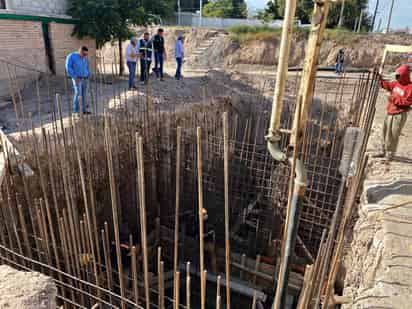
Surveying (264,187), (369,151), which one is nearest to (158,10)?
(264,187)

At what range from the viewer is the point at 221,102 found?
7.49 meters

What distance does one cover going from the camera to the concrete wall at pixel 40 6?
688 centimetres

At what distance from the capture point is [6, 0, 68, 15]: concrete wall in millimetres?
6884

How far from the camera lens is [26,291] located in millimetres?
1950

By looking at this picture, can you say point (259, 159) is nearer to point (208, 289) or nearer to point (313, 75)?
point (208, 289)

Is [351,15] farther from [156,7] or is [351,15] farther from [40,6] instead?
[40,6]

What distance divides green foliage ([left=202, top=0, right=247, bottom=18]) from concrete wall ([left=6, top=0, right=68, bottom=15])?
1521 cm

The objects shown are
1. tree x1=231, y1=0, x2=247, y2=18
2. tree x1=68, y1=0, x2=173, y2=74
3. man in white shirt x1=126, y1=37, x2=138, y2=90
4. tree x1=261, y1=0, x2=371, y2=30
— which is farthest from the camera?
tree x1=231, y1=0, x2=247, y2=18

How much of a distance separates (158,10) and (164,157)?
18.2 feet

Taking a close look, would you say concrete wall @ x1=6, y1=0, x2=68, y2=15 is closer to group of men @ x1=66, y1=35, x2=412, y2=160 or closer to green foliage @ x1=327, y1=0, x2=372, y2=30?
group of men @ x1=66, y1=35, x2=412, y2=160

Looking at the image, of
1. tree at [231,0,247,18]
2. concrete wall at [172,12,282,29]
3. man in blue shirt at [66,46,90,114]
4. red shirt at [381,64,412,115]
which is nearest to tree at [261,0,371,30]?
concrete wall at [172,12,282,29]

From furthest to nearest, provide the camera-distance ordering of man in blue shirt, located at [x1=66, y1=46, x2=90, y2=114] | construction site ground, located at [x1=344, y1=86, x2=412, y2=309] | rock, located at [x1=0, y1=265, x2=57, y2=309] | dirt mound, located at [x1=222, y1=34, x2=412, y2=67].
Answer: dirt mound, located at [x1=222, y1=34, x2=412, y2=67]
man in blue shirt, located at [x1=66, y1=46, x2=90, y2=114]
construction site ground, located at [x1=344, y1=86, x2=412, y2=309]
rock, located at [x1=0, y1=265, x2=57, y2=309]

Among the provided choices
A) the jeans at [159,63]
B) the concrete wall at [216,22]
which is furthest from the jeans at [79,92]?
the concrete wall at [216,22]

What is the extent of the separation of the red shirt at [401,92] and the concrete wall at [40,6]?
7.21 m
